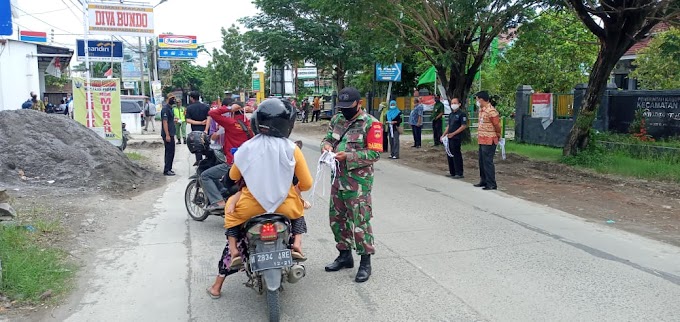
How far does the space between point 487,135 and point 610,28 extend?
15.8 ft

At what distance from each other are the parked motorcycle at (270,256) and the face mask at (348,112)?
4.17ft

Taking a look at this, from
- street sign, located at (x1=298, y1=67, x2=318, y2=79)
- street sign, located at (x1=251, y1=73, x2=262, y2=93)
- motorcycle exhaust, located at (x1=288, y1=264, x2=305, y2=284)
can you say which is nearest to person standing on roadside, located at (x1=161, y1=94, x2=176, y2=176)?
motorcycle exhaust, located at (x1=288, y1=264, x2=305, y2=284)

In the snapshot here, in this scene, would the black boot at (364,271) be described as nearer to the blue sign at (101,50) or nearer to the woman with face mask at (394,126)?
the woman with face mask at (394,126)

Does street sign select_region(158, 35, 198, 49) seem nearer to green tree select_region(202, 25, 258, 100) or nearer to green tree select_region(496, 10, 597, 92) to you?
green tree select_region(202, 25, 258, 100)

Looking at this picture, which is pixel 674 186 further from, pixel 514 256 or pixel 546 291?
pixel 546 291

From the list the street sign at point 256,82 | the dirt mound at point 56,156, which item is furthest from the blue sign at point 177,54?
the dirt mound at point 56,156

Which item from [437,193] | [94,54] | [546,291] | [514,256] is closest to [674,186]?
[437,193]

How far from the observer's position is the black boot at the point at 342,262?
5.59 meters

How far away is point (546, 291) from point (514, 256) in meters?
1.11

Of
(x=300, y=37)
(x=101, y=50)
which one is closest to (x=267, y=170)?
(x=101, y=50)

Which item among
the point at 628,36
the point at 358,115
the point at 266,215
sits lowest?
the point at 266,215

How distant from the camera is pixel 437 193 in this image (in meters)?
10.3

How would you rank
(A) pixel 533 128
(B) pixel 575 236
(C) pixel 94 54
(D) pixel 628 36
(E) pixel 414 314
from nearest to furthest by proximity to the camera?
(E) pixel 414 314
(B) pixel 575 236
(D) pixel 628 36
(A) pixel 533 128
(C) pixel 94 54

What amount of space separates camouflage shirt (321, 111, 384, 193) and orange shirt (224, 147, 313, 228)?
0.61 m
